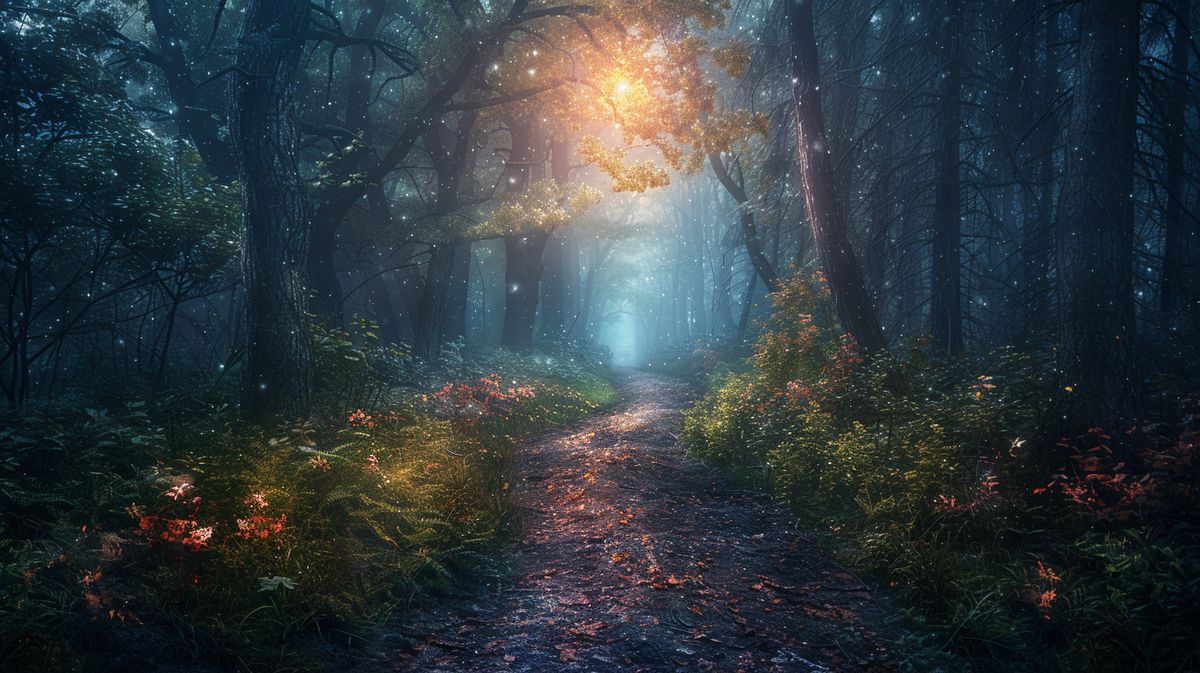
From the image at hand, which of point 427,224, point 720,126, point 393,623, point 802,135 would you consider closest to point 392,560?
point 393,623

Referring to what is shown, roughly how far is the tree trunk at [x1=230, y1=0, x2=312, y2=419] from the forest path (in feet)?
9.51

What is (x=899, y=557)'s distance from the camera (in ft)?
14.3

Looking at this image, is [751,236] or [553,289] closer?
[751,236]

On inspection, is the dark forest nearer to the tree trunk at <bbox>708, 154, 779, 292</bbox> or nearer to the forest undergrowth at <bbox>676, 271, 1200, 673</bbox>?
the forest undergrowth at <bbox>676, 271, 1200, 673</bbox>

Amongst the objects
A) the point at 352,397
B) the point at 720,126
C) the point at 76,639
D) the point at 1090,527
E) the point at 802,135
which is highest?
the point at 720,126

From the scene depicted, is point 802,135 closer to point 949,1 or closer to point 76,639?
point 949,1

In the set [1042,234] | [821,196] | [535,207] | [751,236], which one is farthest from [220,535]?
[751,236]

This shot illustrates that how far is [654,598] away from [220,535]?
2.86 metres

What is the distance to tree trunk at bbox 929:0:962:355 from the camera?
9914 mm

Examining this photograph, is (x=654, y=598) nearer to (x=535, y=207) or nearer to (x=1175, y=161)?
(x=1175, y=161)

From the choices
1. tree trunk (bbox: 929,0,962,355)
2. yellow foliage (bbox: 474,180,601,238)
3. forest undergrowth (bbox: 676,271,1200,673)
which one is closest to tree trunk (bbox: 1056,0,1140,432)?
forest undergrowth (bbox: 676,271,1200,673)

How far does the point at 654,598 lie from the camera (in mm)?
4059

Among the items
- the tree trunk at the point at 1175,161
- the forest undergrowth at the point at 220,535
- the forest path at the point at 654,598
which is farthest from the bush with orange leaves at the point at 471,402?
the tree trunk at the point at 1175,161

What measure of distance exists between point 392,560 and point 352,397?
12.8 feet
